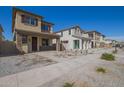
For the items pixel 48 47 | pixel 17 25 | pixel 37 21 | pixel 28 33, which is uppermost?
pixel 37 21

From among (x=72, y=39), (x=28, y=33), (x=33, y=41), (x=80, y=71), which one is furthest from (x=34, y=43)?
(x=80, y=71)

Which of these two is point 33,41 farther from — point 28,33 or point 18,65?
point 18,65

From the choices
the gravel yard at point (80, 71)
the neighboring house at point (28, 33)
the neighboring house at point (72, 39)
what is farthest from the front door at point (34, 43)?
the neighboring house at point (72, 39)

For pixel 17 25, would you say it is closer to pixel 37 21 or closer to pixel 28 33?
pixel 28 33

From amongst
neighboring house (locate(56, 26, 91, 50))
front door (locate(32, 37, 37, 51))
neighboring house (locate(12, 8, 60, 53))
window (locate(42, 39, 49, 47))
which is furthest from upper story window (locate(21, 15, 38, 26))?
neighboring house (locate(56, 26, 91, 50))

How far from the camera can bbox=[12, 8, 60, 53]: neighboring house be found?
12.6m

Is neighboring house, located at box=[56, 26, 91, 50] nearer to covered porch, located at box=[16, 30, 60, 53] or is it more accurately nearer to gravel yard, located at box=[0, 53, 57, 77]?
covered porch, located at box=[16, 30, 60, 53]
